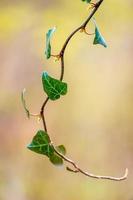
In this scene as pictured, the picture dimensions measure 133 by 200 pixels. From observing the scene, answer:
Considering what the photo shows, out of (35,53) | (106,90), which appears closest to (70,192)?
(106,90)

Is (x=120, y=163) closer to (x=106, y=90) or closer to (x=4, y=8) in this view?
(x=106, y=90)

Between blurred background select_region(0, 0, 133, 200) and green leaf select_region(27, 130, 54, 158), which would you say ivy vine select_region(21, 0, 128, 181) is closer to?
green leaf select_region(27, 130, 54, 158)

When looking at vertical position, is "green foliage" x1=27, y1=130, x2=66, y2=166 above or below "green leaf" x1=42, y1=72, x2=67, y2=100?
below

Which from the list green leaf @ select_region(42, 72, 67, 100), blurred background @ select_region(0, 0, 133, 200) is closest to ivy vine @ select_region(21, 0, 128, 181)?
green leaf @ select_region(42, 72, 67, 100)

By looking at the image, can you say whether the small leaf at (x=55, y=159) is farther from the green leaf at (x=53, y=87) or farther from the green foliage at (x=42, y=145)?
the green leaf at (x=53, y=87)

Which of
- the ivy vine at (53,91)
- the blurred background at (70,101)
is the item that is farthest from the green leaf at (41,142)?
the blurred background at (70,101)

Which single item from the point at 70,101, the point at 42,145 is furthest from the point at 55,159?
the point at 70,101

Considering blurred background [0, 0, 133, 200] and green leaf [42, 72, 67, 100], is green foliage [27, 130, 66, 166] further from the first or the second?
blurred background [0, 0, 133, 200]

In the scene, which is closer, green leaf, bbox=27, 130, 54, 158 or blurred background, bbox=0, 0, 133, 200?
green leaf, bbox=27, 130, 54, 158

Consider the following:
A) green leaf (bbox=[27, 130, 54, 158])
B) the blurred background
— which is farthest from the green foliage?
the blurred background
